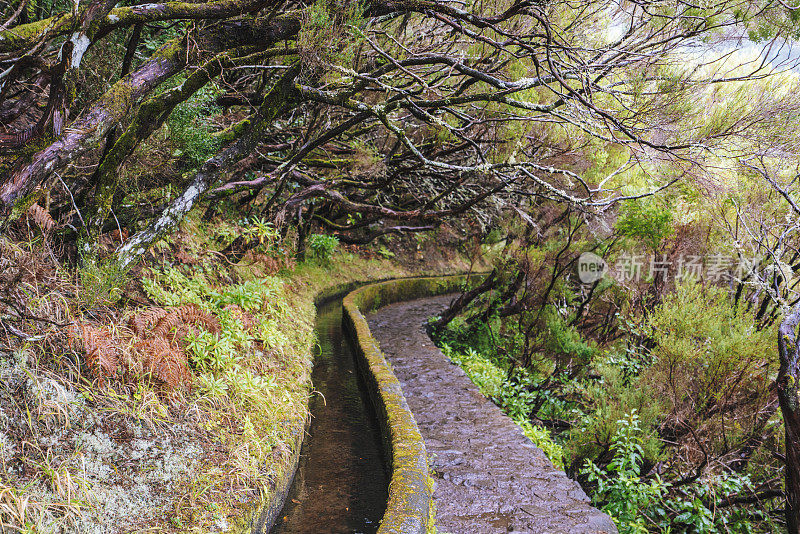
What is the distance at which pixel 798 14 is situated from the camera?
361cm

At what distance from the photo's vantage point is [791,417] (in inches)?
163

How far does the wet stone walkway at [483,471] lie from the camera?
359cm

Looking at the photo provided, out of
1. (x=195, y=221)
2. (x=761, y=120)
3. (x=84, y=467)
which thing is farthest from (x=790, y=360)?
(x=195, y=221)

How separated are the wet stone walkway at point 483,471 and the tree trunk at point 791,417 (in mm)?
1927

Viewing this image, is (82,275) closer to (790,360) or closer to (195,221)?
(195,221)

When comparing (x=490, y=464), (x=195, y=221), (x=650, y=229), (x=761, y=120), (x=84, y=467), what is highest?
(x=761, y=120)

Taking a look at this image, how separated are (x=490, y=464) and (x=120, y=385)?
3.44 m

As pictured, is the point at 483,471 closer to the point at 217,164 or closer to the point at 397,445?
the point at 397,445

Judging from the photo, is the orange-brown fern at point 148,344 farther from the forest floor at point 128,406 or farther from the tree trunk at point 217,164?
the tree trunk at point 217,164

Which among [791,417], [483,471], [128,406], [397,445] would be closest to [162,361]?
[128,406]

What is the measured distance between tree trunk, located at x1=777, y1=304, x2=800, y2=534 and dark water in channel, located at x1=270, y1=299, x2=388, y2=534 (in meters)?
3.73

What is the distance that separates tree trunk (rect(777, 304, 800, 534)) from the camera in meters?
4.05

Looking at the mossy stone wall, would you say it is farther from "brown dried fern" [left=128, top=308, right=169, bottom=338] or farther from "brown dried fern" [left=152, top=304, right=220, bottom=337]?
"brown dried fern" [left=128, top=308, right=169, bottom=338]

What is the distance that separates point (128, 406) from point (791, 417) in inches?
231
